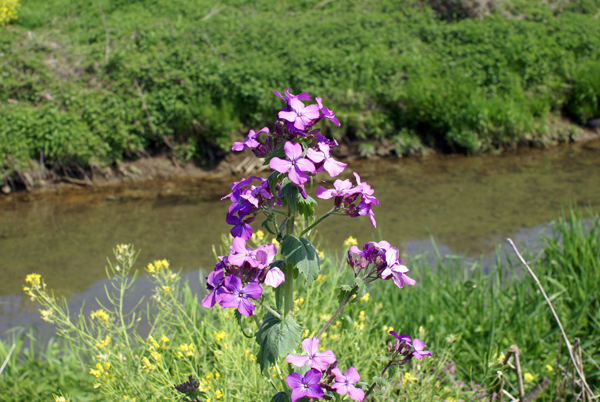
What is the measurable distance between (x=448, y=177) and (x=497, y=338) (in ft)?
13.7

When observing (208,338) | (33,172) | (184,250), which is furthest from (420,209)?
(33,172)

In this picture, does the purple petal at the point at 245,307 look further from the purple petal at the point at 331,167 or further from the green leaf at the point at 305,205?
the purple petal at the point at 331,167

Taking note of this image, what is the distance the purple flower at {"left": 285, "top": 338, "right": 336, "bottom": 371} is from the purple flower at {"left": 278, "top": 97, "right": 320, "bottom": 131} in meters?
0.55

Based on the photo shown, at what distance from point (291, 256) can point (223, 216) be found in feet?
14.1

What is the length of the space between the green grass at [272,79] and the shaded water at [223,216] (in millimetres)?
585

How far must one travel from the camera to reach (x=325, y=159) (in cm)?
128

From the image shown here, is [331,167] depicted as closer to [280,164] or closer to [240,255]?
[280,164]

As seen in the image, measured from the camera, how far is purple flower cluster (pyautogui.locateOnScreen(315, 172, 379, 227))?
1.29m

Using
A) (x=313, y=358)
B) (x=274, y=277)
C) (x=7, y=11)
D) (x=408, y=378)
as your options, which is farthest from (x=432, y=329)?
(x=7, y=11)

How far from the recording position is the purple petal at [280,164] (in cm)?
117

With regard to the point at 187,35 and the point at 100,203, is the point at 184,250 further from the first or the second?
the point at 187,35

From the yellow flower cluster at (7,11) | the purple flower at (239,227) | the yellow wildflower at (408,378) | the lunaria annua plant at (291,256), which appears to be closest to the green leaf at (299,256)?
the lunaria annua plant at (291,256)

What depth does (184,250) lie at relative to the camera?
15.3 ft

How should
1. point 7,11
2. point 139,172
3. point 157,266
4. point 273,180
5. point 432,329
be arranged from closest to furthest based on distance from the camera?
point 273,180 → point 157,266 → point 432,329 → point 139,172 → point 7,11
